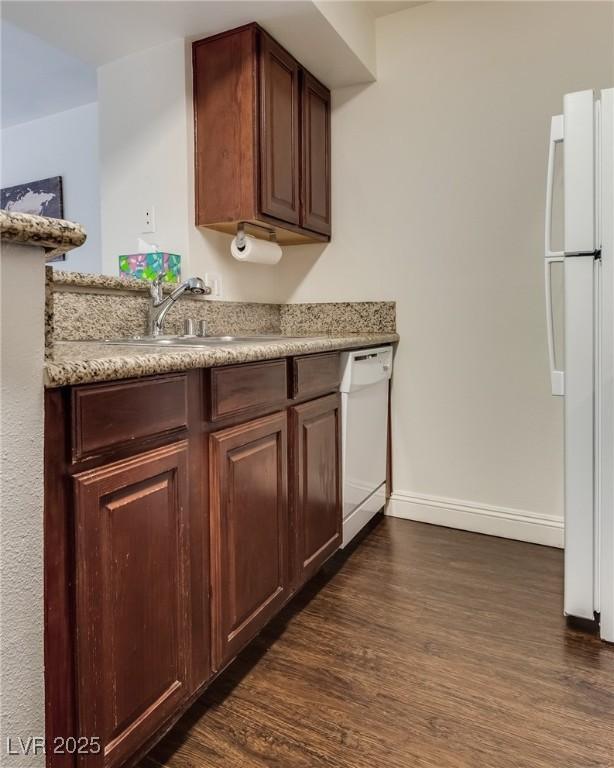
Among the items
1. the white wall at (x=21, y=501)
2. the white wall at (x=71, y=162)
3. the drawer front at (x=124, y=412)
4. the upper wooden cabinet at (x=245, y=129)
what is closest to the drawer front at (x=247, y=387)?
the drawer front at (x=124, y=412)

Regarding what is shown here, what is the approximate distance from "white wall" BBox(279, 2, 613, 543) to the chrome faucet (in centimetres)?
105

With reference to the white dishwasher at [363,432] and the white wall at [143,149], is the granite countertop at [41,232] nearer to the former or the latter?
the white dishwasher at [363,432]

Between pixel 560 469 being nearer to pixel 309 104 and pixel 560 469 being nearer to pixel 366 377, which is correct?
pixel 366 377

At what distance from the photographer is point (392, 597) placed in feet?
5.81

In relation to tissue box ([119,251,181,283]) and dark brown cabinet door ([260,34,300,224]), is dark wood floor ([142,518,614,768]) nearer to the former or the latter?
tissue box ([119,251,181,283])

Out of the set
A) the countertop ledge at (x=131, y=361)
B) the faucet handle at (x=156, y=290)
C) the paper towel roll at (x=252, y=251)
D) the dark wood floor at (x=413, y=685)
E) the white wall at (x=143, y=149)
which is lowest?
the dark wood floor at (x=413, y=685)

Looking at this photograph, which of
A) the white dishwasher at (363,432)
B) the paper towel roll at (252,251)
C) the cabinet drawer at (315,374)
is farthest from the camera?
the paper towel roll at (252,251)

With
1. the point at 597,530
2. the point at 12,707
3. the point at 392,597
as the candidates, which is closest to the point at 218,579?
the point at 12,707

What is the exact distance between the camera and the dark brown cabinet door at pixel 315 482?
158cm

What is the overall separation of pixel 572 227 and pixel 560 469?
1.09 metres

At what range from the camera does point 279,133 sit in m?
2.12

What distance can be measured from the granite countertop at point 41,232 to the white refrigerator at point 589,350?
1.36 meters

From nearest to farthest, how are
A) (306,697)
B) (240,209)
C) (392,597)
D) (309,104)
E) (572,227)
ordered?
(306,697)
(572,227)
(392,597)
(240,209)
(309,104)

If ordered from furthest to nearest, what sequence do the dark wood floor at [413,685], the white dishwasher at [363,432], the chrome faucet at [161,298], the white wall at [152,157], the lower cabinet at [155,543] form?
1. the white wall at [152,157]
2. the white dishwasher at [363,432]
3. the chrome faucet at [161,298]
4. the dark wood floor at [413,685]
5. the lower cabinet at [155,543]
